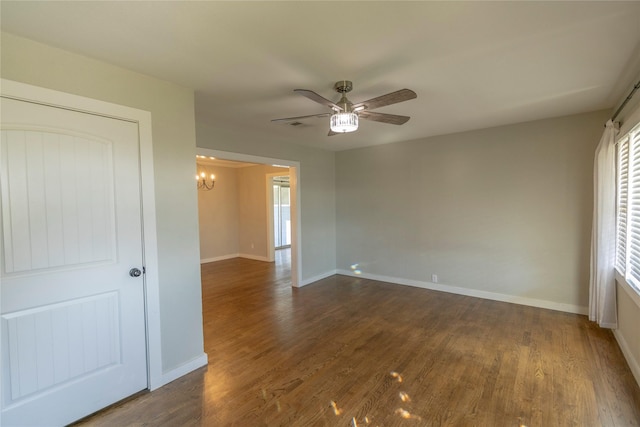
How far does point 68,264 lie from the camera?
1930mm

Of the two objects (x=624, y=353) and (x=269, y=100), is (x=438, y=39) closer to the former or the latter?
(x=269, y=100)

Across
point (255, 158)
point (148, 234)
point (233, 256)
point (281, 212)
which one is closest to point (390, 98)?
point (148, 234)

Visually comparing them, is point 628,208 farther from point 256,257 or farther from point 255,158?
point 256,257

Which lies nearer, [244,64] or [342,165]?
[244,64]

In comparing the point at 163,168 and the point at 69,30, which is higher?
the point at 69,30

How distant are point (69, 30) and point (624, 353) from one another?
499 centimetres

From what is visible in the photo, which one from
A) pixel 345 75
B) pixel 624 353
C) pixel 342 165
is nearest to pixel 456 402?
pixel 624 353

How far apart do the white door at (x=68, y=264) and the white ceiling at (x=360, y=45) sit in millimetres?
591

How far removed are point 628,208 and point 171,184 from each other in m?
4.21

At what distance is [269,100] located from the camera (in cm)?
284

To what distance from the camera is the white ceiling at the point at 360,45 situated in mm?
1521

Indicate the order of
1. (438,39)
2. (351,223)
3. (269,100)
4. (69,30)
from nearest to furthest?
(69,30)
(438,39)
(269,100)
(351,223)

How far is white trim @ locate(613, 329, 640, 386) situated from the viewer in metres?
2.27

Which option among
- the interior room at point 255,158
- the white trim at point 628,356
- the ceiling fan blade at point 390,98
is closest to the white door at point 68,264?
the interior room at point 255,158
